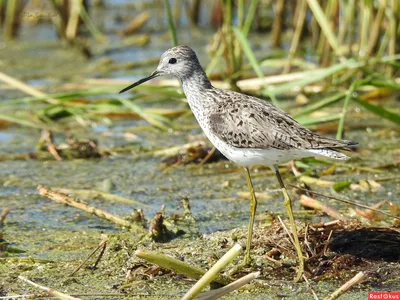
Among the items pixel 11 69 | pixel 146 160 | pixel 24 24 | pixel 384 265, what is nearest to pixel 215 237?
pixel 384 265

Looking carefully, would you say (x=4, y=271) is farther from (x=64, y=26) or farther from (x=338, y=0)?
(x=64, y=26)

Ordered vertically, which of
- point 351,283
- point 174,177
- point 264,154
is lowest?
point 174,177

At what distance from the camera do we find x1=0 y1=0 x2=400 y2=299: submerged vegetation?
12.2ft

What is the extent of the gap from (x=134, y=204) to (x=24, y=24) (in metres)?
6.14

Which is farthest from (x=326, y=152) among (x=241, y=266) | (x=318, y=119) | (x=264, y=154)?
(x=318, y=119)

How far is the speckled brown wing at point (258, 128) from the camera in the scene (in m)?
3.76

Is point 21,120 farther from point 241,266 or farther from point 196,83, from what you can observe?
point 241,266

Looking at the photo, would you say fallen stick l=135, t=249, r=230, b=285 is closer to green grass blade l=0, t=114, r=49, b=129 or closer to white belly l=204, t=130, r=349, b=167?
white belly l=204, t=130, r=349, b=167

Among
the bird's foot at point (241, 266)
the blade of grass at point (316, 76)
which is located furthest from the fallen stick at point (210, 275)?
the blade of grass at point (316, 76)

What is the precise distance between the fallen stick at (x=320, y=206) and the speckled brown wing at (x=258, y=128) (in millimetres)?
589

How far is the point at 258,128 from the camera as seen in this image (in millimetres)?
3885

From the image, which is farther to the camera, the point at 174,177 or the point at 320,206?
the point at 174,177

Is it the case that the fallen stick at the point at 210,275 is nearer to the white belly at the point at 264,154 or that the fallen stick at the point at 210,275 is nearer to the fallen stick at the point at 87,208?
the white belly at the point at 264,154

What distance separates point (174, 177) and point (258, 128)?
1.66m
